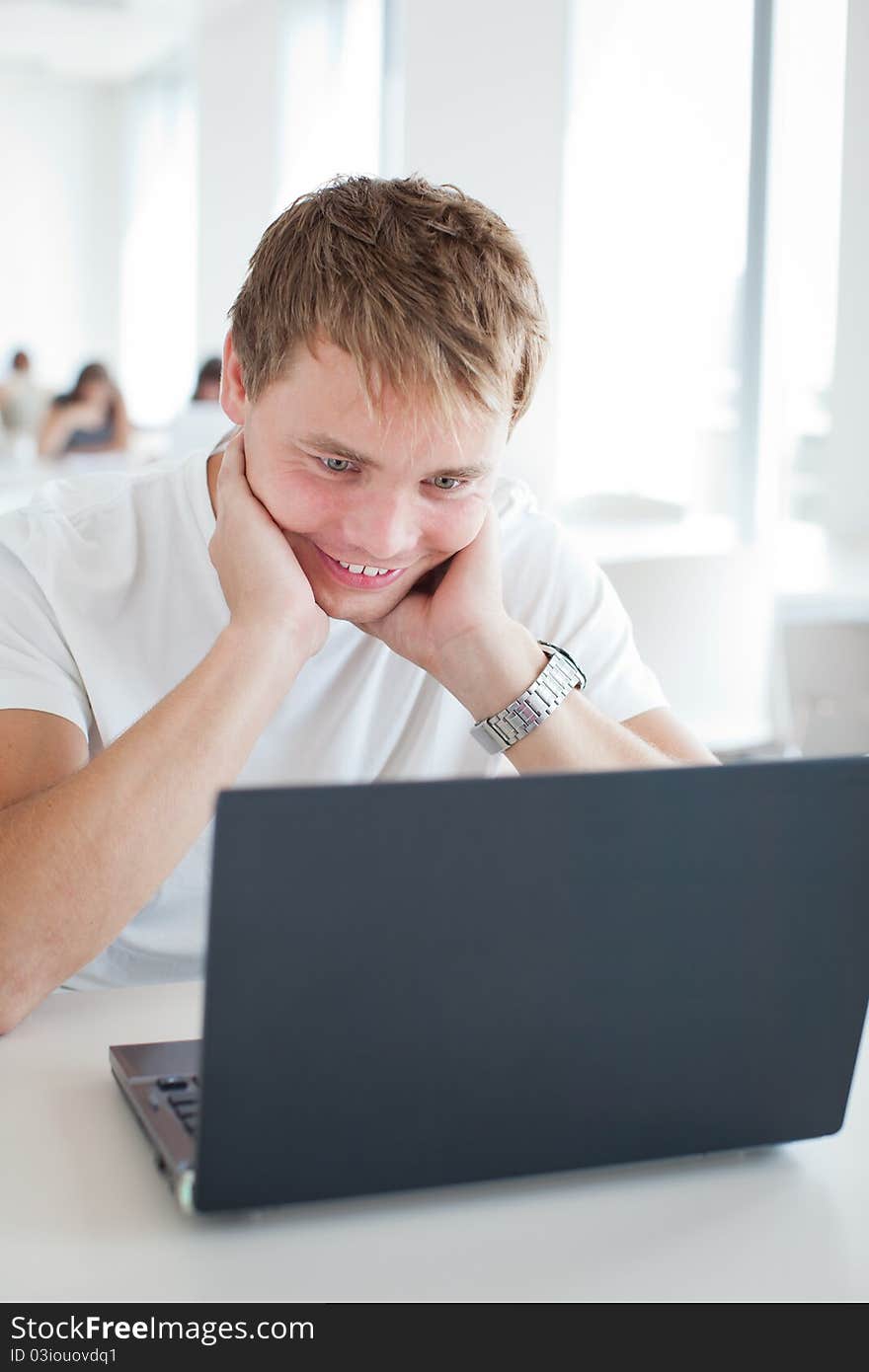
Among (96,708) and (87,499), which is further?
(87,499)

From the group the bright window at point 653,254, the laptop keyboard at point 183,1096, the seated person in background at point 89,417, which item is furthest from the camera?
the seated person in background at point 89,417

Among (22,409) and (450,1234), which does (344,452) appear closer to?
(450,1234)

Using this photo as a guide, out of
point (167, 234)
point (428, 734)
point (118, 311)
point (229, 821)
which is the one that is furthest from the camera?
point (118, 311)

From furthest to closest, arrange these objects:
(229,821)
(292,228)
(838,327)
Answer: (838,327) < (292,228) < (229,821)

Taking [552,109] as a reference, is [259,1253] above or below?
below

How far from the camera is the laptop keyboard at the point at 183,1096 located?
859 mm

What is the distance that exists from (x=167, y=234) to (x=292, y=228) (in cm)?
1061

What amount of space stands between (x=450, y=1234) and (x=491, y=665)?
0.63m

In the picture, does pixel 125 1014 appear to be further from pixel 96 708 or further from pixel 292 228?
pixel 292 228

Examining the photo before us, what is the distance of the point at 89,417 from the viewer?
26.3ft

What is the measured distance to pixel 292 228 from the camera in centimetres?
131

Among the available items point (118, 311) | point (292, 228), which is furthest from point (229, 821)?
point (118, 311)

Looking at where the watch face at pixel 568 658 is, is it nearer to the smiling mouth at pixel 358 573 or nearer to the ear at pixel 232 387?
the smiling mouth at pixel 358 573

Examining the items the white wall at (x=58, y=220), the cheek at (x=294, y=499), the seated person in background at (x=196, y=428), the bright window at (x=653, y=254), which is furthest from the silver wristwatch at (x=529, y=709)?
the white wall at (x=58, y=220)
